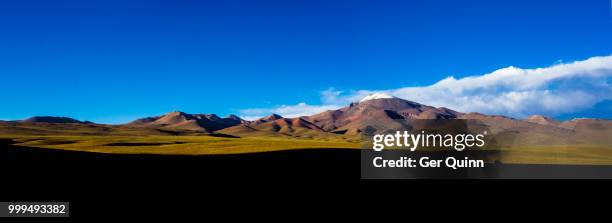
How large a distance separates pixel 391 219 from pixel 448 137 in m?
20.5

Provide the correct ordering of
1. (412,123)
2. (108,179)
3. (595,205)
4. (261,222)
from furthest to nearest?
(412,123), (108,179), (595,205), (261,222)

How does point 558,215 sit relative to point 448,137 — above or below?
below

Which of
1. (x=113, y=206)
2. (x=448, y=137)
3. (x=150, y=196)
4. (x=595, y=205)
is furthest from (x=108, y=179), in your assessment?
(x=595, y=205)

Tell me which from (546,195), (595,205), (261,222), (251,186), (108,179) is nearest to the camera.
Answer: (261,222)

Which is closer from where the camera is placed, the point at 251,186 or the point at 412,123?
the point at 251,186

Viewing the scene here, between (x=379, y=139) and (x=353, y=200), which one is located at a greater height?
(x=379, y=139)

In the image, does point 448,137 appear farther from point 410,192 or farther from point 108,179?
point 108,179

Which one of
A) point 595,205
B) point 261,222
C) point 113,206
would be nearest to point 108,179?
point 113,206

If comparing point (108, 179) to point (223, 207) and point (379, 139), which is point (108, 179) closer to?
point (223, 207)

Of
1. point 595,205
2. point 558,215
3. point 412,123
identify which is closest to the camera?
point 558,215

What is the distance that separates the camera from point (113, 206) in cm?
2186

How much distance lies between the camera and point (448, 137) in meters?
39.2

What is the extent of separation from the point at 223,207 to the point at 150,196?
203 inches

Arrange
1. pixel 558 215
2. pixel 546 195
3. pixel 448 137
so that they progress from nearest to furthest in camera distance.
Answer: pixel 558 215 → pixel 546 195 → pixel 448 137
